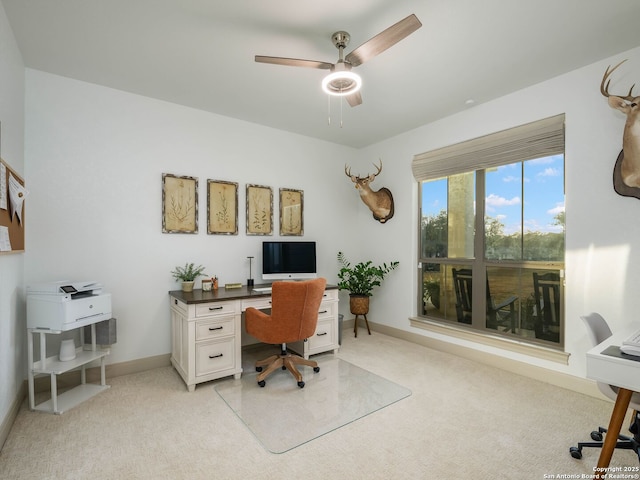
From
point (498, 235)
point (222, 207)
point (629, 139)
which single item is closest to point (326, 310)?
point (222, 207)

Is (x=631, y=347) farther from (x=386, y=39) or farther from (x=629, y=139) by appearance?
(x=386, y=39)

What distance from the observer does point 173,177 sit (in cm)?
333

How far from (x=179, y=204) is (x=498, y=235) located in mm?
3495

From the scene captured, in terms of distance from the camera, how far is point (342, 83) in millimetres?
2283

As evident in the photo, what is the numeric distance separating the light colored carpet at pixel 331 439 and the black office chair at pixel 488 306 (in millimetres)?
672

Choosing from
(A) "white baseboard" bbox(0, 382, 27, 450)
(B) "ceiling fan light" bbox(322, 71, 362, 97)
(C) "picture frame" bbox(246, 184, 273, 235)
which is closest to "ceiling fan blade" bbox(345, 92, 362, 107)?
(B) "ceiling fan light" bbox(322, 71, 362, 97)

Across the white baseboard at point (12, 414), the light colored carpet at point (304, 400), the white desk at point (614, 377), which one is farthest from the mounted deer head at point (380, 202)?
the white baseboard at point (12, 414)

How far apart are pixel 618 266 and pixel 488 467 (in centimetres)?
194

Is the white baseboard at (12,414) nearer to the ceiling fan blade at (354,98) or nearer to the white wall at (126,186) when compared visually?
the white wall at (126,186)

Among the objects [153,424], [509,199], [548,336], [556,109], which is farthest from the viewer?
[509,199]

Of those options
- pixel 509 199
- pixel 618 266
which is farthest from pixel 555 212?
pixel 618 266

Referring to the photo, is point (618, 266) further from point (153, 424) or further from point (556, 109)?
point (153, 424)

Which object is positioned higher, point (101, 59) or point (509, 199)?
point (101, 59)

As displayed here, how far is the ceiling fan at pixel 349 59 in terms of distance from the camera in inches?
69.3
